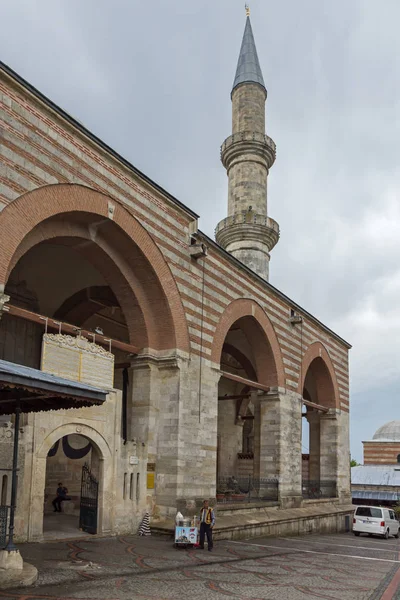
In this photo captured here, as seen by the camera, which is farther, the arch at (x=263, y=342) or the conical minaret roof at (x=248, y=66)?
the conical minaret roof at (x=248, y=66)

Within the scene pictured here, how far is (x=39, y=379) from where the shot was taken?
25.1 feet

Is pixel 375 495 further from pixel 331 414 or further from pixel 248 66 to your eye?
pixel 248 66

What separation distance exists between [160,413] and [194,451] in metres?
1.34

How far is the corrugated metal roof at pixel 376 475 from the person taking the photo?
41.0 meters

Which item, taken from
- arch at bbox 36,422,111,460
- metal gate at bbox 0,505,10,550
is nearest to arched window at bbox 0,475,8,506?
arch at bbox 36,422,111,460

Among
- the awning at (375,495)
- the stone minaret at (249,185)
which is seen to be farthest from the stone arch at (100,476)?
the awning at (375,495)

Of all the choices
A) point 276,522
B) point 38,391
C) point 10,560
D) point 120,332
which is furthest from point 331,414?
point 38,391

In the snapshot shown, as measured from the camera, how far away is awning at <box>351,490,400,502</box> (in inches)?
1500

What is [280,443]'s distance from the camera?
2056 centimetres

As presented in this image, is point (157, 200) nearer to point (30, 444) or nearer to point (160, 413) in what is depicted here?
point (160, 413)

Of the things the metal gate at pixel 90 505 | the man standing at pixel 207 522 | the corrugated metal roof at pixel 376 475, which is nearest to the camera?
the man standing at pixel 207 522

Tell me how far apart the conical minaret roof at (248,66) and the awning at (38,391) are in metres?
25.4

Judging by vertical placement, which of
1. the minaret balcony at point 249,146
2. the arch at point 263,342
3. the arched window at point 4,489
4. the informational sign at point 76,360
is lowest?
the arched window at point 4,489

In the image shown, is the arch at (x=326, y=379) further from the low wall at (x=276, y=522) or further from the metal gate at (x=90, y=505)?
the metal gate at (x=90, y=505)
